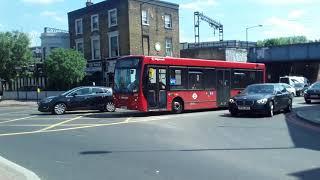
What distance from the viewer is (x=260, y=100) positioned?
812 inches

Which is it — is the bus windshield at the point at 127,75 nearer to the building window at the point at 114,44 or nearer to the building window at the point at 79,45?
the building window at the point at 114,44

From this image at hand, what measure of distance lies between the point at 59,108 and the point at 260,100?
10.3 metres

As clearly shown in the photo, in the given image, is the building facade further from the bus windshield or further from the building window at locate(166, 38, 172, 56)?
the bus windshield

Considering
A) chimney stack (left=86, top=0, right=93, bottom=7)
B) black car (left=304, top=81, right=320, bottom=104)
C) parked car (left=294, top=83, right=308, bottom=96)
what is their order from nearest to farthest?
black car (left=304, top=81, right=320, bottom=104)
parked car (left=294, top=83, right=308, bottom=96)
chimney stack (left=86, top=0, right=93, bottom=7)

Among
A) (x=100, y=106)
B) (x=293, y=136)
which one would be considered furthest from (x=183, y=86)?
(x=293, y=136)

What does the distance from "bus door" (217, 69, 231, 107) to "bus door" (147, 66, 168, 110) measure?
423cm

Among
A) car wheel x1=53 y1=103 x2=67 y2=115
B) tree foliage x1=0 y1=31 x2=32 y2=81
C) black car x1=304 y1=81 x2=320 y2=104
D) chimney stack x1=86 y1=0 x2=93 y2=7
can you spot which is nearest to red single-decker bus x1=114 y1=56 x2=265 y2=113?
car wheel x1=53 y1=103 x2=67 y2=115

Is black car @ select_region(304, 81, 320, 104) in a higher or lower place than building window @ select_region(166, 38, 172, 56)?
lower

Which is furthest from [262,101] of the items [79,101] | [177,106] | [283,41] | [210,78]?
[283,41]

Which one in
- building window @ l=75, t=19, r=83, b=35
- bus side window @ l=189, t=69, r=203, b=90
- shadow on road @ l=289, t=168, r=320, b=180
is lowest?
shadow on road @ l=289, t=168, r=320, b=180

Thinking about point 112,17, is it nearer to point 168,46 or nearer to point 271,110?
point 168,46

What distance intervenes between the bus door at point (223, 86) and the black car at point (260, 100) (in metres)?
3.62

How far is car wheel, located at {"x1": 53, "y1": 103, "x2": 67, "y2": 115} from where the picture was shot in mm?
25406

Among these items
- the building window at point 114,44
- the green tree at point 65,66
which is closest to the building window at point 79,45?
the building window at point 114,44
